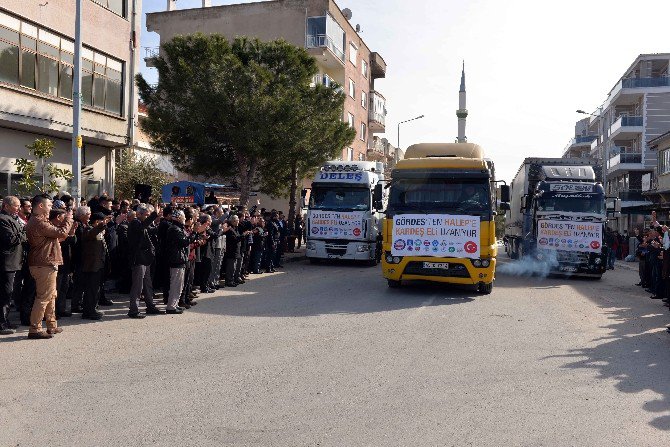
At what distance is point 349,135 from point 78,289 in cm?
1952

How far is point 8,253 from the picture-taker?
839 cm

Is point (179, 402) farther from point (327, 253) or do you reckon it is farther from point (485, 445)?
point (327, 253)

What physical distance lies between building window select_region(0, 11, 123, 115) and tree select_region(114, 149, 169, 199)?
7.16 meters

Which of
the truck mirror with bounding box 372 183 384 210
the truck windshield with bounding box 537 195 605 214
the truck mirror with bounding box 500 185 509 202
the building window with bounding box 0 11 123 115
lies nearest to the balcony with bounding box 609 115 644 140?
the truck windshield with bounding box 537 195 605 214

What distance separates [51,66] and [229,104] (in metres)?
5.73

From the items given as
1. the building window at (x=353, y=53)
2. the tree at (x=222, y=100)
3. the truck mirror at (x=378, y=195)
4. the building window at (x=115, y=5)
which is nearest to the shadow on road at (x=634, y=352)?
the truck mirror at (x=378, y=195)

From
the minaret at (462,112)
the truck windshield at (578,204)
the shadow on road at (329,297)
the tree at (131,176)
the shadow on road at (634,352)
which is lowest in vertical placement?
the shadow on road at (634,352)

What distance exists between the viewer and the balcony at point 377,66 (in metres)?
55.0

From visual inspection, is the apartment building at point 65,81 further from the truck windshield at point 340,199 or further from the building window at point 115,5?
the truck windshield at point 340,199

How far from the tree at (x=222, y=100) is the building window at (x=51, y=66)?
1412mm

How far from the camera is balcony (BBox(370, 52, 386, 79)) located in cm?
5504

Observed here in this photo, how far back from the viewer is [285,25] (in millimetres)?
40750

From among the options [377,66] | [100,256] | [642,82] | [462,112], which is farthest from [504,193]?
[462,112]

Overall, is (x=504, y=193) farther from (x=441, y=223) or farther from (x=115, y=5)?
(x=115, y=5)
